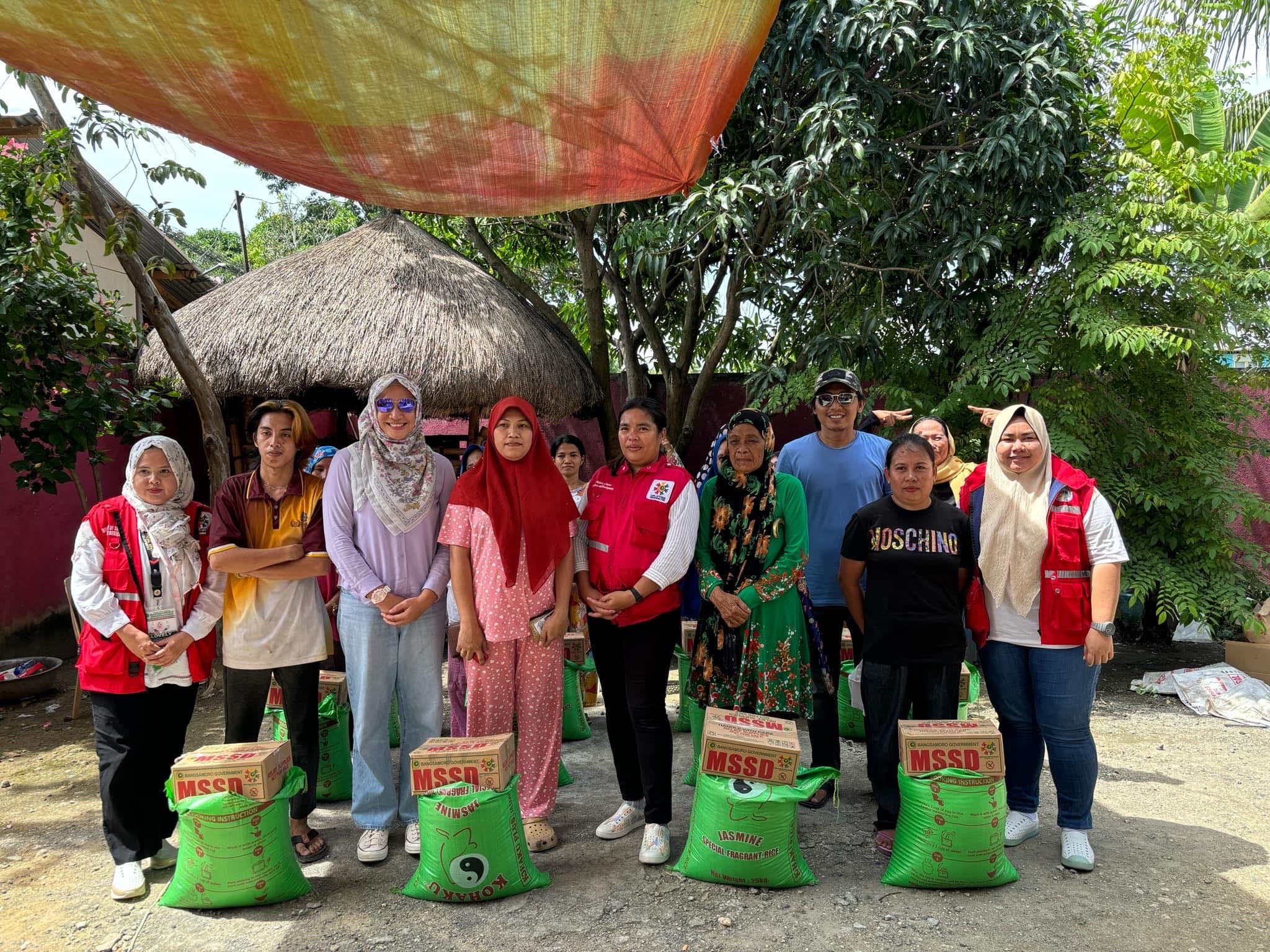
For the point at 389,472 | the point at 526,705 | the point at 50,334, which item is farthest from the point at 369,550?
the point at 50,334

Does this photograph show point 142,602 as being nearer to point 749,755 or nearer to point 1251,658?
point 749,755

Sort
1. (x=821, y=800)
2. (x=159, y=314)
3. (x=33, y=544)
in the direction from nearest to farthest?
(x=821, y=800)
(x=159, y=314)
(x=33, y=544)

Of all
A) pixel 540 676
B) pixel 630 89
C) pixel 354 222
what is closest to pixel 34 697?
pixel 540 676

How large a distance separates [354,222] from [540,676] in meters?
14.8

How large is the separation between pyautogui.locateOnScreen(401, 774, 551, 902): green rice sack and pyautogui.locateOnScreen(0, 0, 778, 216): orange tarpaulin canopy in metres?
1.87

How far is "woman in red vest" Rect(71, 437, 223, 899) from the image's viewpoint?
288cm

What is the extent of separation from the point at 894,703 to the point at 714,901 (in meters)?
0.92

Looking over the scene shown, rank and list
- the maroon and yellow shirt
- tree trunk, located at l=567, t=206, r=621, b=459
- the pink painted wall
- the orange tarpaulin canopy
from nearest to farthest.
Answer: the orange tarpaulin canopy, the maroon and yellow shirt, the pink painted wall, tree trunk, located at l=567, t=206, r=621, b=459

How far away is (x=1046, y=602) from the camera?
3.00 metres

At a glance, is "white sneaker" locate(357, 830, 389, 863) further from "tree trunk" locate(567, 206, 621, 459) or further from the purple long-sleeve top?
"tree trunk" locate(567, 206, 621, 459)

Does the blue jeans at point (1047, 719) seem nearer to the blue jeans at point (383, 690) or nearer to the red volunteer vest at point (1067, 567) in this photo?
the red volunteer vest at point (1067, 567)

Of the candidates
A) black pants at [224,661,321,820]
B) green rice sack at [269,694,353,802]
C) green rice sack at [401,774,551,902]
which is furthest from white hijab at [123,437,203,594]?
green rice sack at [401,774,551,902]

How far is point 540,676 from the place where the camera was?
3182mm

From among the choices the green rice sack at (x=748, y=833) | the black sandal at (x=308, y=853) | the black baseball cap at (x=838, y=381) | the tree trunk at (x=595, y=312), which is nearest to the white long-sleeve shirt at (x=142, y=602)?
the black sandal at (x=308, y=853)
